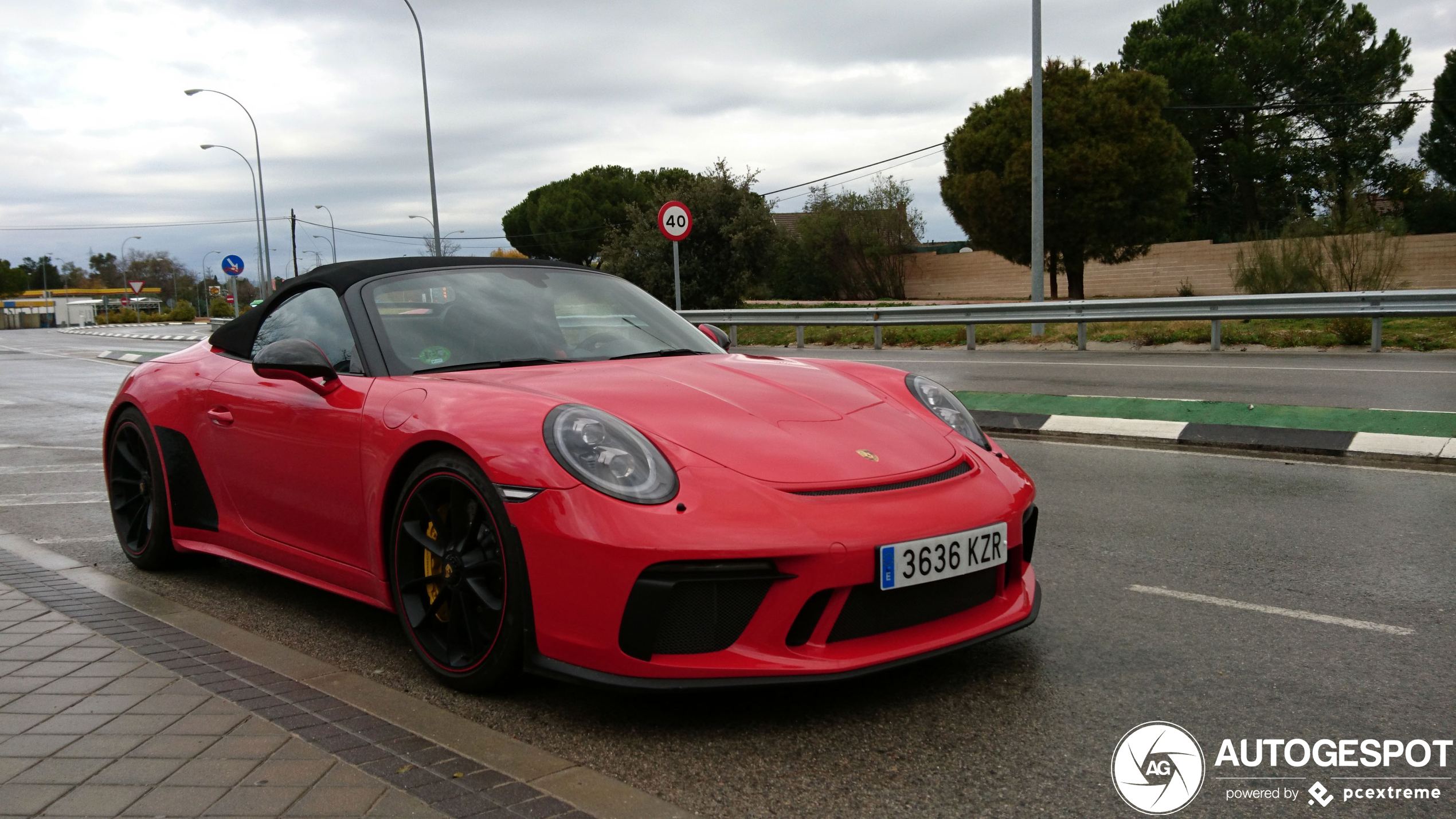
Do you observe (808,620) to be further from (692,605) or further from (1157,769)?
(1157,769)

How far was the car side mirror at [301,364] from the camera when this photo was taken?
3717 millimetres

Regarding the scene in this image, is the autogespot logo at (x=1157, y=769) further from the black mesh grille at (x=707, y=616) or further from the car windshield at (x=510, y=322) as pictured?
the car windshield at (x=510, y=322)

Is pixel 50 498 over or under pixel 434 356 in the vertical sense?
under

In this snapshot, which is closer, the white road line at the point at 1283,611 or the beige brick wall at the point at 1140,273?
the white road line at the point at 1283,611

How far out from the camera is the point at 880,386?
402 centimetres

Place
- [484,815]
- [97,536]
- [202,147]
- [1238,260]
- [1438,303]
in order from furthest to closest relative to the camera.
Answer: [202,147], [1238,260], [1438,303], [97,536], [484,815]

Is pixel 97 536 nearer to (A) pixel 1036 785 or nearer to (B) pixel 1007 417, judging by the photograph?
(A) pixel 1036 785

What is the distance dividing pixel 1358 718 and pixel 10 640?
413 centimetres

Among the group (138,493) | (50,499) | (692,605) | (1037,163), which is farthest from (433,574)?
(1037,163)

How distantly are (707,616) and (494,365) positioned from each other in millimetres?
1348

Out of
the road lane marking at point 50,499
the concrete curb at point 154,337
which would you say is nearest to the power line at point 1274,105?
the concrete curb at point 154,337

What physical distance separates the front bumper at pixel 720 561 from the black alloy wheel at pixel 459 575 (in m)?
0.09

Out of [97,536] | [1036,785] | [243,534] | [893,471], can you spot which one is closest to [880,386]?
[893,471]

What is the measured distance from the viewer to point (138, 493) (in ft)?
16.4
